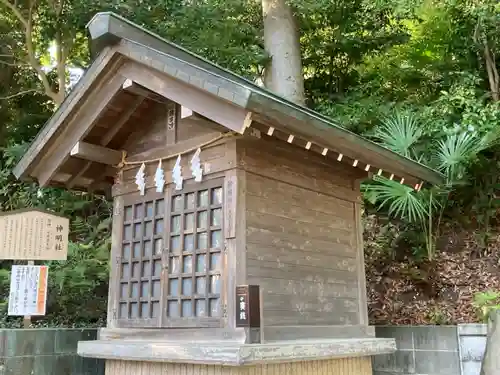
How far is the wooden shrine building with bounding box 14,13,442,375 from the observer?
459cm

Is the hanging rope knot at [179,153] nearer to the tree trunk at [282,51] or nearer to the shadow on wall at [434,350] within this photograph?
the shadow on wall at [434,350]

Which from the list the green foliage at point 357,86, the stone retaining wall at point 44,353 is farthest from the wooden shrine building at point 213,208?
the green foliage at point 357,86

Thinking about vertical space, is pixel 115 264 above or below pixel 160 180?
below

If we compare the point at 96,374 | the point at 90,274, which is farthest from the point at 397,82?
the point at 96,374

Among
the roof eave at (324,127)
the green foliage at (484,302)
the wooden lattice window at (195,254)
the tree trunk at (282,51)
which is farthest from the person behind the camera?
the tree trunk at (282,51)

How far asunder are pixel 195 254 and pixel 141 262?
87cm

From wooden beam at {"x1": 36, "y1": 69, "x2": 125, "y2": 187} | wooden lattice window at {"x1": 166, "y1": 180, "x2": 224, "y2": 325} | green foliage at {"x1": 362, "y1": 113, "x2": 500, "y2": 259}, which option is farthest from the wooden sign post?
green foliage at {"x1": 362, "y1": 113, "x2": 500, "y2": 259}

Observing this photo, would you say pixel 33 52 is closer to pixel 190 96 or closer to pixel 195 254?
pixel 190 96

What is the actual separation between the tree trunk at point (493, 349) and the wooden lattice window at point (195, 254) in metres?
3.15

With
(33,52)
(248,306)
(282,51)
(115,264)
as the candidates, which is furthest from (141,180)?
(33,52)

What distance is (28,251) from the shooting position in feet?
20.4

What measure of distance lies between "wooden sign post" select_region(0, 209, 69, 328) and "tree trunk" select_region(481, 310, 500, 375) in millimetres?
5197

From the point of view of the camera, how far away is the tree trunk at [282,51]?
10.6 metres

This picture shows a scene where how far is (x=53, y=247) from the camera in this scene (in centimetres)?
641
